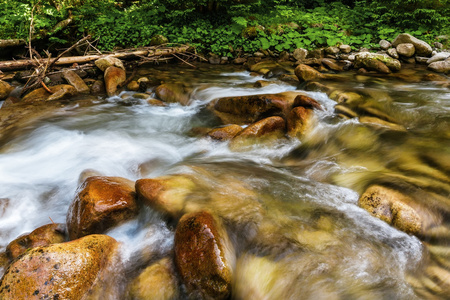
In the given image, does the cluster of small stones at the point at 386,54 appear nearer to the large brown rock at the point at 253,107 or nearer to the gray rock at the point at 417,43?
the gray rock at the point at 417,43

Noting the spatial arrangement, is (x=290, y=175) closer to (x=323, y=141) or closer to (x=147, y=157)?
(x=323, y=141)

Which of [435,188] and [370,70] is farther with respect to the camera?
[370,70]

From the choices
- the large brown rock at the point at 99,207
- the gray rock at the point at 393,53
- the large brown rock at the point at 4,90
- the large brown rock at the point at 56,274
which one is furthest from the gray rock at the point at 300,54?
the large brown rock at the point at 56,274

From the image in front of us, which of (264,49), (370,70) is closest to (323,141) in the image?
(370,70)

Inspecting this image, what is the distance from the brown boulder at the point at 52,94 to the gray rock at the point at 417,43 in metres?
10.9

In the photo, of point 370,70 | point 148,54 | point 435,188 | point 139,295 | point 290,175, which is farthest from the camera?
point 148,54

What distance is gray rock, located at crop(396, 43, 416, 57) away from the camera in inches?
357

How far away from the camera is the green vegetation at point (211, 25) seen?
10133 mm

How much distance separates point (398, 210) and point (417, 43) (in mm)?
9127

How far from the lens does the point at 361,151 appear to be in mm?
4199

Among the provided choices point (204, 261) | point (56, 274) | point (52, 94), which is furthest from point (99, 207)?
point (52, 94)

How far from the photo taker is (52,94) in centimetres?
681

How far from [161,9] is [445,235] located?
10947mm

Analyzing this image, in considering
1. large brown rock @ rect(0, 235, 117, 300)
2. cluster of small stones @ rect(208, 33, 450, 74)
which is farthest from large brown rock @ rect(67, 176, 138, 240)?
cluster of small stones @ rect(208, 33, 450, 74)
